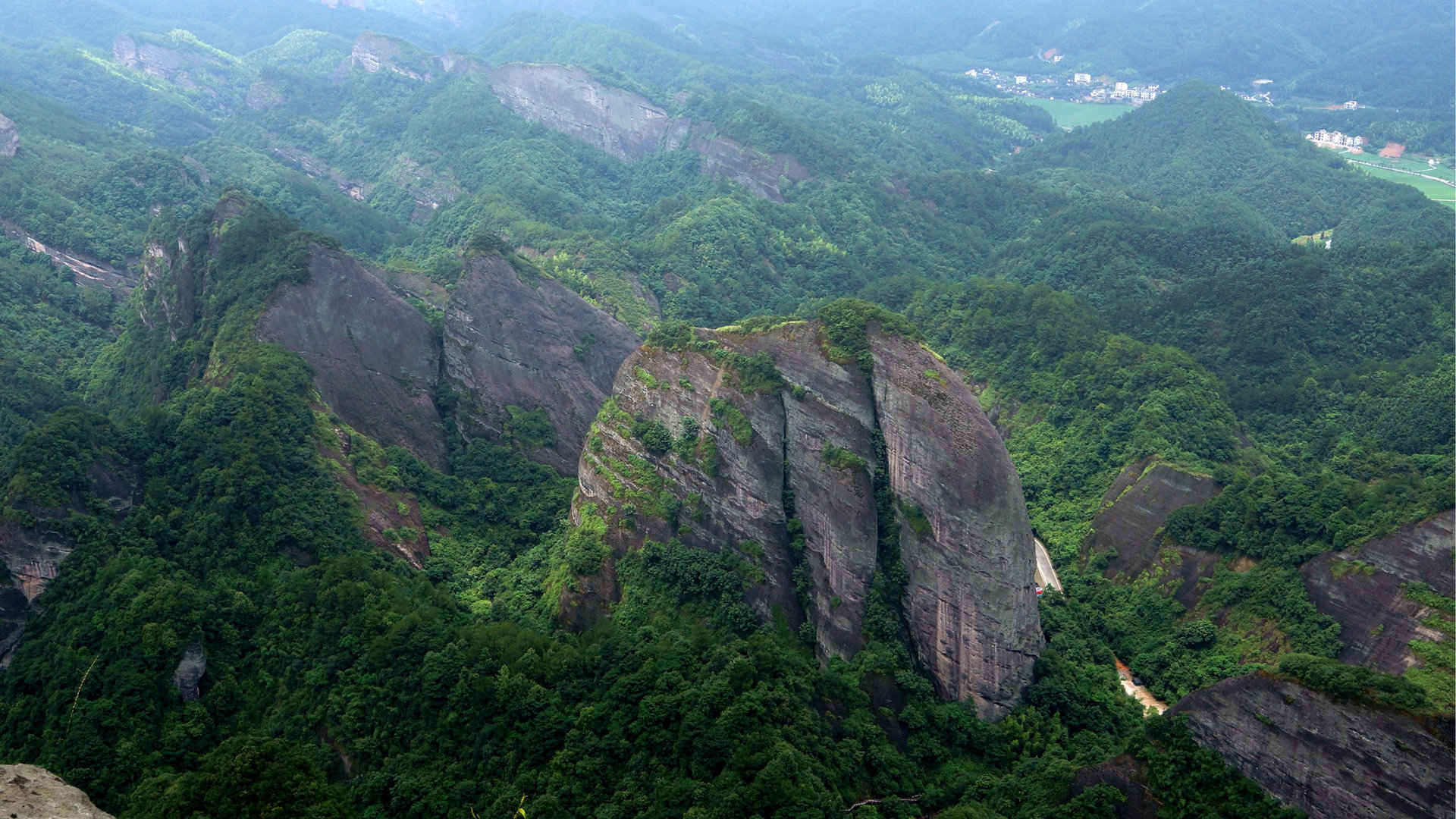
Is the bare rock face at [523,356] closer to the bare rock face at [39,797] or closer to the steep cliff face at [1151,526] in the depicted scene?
the steep cliff face at [1151,526]

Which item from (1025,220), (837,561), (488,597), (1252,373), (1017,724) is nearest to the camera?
(1017,724)

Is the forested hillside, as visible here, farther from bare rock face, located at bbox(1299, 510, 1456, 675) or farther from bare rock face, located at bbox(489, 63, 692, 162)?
bare rock face, located at bbox(489, 63, 692, 162)

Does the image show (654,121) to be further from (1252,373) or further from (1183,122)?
(1252,373)

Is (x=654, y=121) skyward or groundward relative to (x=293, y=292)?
groundward

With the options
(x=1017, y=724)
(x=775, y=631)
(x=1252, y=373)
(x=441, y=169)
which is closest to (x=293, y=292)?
(x=775, y=631)

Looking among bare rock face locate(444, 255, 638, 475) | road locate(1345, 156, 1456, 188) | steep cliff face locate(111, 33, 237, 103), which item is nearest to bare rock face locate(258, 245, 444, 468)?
bare rock face locate(444, 255, 638, 475)

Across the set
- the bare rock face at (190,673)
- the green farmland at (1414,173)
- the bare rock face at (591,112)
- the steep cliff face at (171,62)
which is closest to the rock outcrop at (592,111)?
the bare rock face at (591,112)
